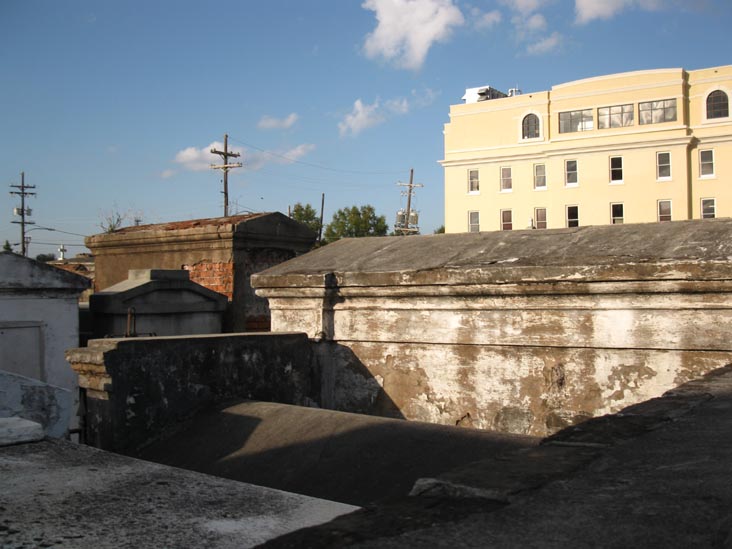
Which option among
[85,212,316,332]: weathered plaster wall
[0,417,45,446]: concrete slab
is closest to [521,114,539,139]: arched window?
[85,212,316,332]: weathered plaster wall

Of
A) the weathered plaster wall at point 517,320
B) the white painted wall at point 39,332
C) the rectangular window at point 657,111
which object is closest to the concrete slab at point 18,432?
the weathered plaster wall at point 517,320

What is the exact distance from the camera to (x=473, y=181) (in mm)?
42594

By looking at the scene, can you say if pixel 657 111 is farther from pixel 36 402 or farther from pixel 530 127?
pixel 36 402

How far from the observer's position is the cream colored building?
37.3 metres

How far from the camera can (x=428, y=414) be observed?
4.55 m

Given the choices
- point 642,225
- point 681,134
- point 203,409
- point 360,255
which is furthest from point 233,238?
point 681,134

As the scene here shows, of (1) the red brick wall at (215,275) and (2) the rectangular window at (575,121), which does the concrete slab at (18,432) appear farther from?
(2) the rectangular window at (575,121)

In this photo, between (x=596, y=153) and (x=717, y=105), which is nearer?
(x=717, y=105)

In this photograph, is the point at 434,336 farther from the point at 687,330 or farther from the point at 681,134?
the point at 681,134

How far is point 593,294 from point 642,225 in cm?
91

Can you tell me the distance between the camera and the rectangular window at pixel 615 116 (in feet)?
126

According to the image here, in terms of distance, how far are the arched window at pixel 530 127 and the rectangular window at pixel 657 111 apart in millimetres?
5644

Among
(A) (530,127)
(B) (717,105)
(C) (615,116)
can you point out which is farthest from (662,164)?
(A) (530,127)

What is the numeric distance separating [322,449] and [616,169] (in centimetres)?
3863
